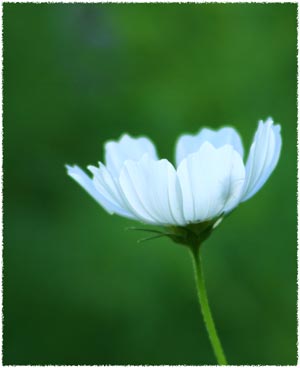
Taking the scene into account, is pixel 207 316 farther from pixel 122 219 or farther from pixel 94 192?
pixel 122 219

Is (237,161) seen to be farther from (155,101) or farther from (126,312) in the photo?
(155,101)

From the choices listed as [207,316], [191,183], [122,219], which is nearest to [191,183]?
[191,183]

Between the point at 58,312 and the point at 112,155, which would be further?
the point at 58,312

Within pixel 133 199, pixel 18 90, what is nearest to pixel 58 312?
pixel 18 90

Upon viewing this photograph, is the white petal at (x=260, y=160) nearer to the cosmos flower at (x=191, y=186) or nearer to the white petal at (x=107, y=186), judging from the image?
the cosmos flower at (x=191, y=186)

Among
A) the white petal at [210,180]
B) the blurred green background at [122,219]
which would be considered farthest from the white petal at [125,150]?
the blurred green background at [122,219]

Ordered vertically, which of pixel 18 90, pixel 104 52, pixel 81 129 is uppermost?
pixel 104 52

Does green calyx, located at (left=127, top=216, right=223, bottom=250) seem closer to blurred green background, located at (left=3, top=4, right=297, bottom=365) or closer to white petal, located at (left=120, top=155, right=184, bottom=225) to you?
white petal, located at (left=120, top=155, right=184, bottom=225)
